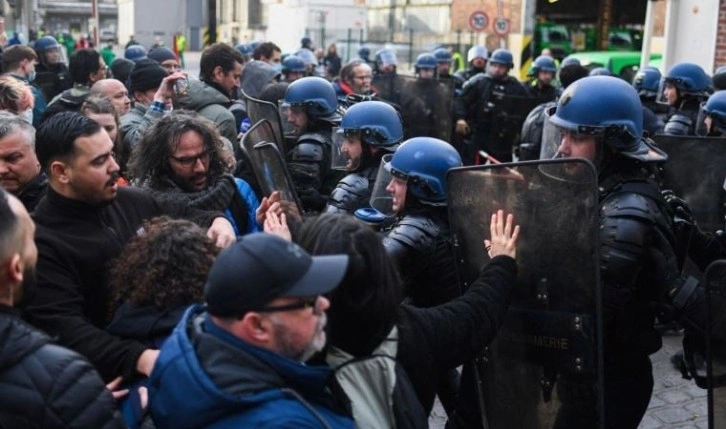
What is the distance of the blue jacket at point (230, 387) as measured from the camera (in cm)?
174

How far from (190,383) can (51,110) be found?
12.2 ft

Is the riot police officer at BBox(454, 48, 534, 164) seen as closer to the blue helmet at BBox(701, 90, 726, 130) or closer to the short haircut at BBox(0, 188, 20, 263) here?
the blue helmet at BBox(701, 90, 726, 130)

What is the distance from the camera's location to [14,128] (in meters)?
3.39

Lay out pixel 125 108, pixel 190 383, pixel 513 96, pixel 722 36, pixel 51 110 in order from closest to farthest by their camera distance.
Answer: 1. pixel 190 383
2. pixel 51 110
3. pixel 125 108
4. pixel 513 96
5. pixel 722 36

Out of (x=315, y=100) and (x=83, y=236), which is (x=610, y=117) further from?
(x=315, y=100)

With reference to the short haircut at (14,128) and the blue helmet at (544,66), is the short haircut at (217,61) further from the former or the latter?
the blue helmet at (544,66)

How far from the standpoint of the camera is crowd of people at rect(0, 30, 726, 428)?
1.83 m

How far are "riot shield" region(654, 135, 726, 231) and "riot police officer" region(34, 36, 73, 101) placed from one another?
6.38m

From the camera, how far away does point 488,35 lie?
26281mm

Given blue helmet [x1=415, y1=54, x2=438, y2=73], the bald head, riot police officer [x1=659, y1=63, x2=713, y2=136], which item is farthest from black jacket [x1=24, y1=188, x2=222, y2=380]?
blue helmet [x1=415, y1=54, x2=438, y2=73]

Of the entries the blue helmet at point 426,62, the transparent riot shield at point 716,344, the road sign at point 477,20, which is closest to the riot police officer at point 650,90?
the blue helmet at point 426,62

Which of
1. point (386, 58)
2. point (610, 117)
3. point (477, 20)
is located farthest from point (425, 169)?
point (477, 20)

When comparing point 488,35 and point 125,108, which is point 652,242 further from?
point 488,35

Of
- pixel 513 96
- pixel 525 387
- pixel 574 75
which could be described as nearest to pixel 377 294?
pixel 525 387
